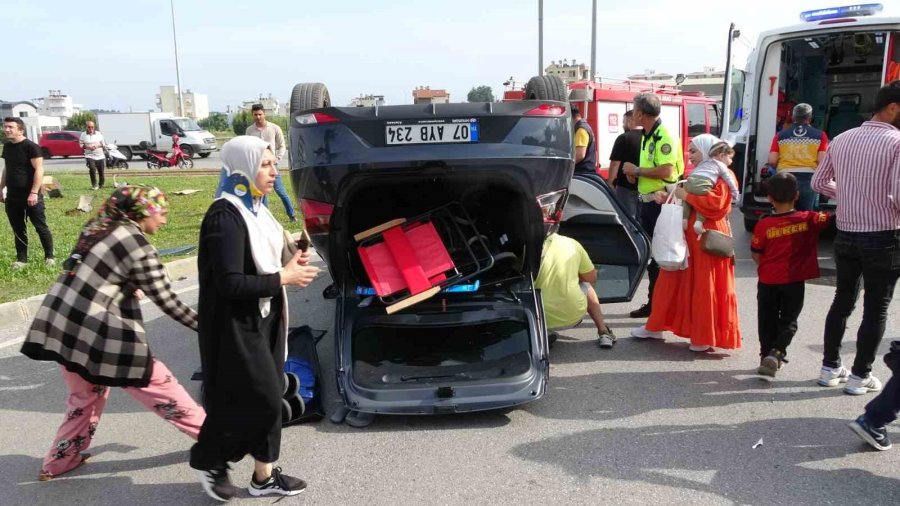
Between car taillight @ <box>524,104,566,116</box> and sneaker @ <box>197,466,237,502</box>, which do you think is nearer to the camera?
sneaker @ <box>197,466,237,502</box>

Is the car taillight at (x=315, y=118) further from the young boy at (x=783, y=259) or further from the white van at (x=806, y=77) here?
the white van at (x=806, y=77)

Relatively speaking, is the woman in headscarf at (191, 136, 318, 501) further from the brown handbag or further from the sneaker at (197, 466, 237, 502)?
the brown handbag

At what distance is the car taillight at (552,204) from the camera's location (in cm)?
402

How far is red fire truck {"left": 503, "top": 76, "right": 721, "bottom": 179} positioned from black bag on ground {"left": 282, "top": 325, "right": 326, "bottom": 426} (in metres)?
7.18

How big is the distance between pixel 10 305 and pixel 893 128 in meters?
6.87

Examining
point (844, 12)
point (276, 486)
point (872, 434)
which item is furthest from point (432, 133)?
point (844, 12)

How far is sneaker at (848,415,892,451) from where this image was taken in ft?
11.1

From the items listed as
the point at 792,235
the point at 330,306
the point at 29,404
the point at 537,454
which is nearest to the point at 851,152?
the point at 792,235

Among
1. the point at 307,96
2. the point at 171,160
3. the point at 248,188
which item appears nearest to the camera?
the point at 248,188

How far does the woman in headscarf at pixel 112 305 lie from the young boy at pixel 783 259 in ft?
11.4


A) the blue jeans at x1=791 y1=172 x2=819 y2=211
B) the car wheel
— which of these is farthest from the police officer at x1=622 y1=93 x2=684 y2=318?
the car wheel

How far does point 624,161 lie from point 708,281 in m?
1.86

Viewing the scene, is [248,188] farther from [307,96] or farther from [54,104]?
[54,104]

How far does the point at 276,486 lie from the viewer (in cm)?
319
